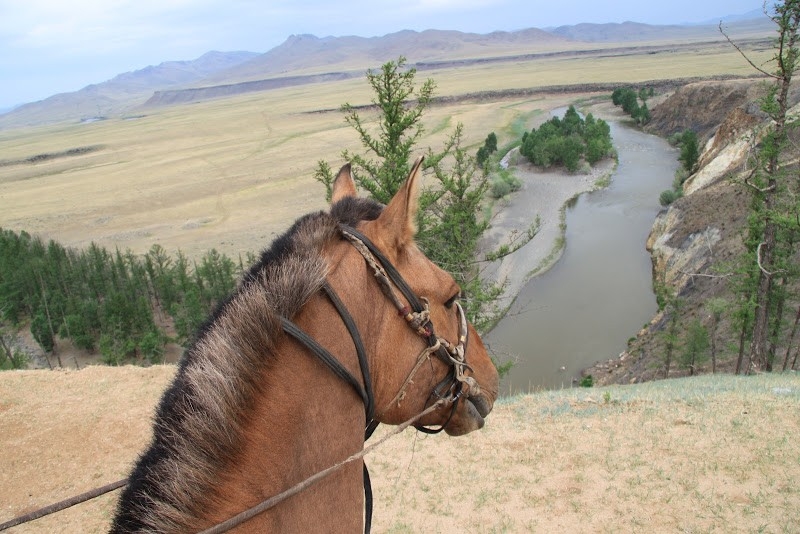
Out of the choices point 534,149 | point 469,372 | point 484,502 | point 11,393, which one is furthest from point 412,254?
point 534,149

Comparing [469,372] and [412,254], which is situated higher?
[412,254]

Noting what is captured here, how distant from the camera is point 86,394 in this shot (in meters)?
9.97

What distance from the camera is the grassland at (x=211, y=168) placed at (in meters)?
48.1

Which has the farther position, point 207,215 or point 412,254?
point 207,215

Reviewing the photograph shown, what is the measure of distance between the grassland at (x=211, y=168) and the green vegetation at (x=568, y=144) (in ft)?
36.6

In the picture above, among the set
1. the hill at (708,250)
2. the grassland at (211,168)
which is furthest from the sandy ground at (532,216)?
the grassland at (211,168)

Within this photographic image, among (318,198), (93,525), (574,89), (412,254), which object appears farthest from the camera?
(574,89)

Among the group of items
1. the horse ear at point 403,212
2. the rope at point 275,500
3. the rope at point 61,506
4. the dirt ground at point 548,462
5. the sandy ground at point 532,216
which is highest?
the horse ear at point 403,212

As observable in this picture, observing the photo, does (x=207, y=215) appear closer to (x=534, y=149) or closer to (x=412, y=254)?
(x=534, y=149)

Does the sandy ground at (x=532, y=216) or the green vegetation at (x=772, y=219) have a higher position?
the green vegetation at (x=772, y=219)

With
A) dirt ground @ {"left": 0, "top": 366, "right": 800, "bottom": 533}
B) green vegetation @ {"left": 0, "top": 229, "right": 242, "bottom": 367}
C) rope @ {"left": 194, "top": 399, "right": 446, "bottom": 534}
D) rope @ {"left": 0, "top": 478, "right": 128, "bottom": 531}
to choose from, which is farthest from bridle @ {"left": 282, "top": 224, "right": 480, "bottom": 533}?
green vegetation @ {"left": 0, "top": 229, "right": 242, "bottom": 367}

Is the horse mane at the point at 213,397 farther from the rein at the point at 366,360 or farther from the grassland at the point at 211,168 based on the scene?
the grassland at the point at 211,168

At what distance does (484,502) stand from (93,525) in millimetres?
5334

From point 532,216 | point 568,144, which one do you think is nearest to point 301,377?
point 532,216
